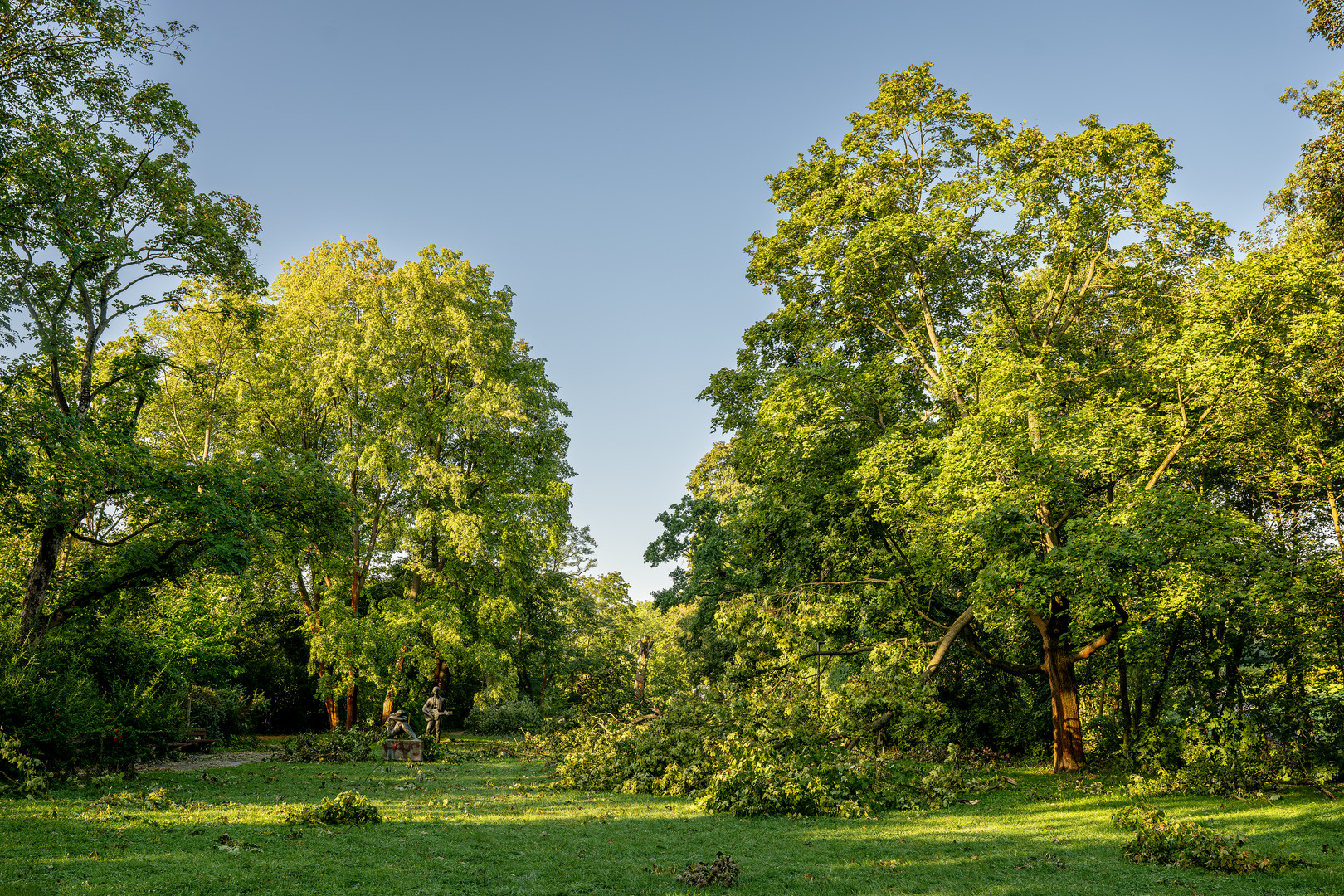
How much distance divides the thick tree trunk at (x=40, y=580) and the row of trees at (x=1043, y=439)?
40.5ft

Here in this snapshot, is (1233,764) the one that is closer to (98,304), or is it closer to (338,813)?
(338,813)

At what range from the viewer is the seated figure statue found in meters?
17.3

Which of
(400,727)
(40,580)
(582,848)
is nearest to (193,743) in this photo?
(400,727)

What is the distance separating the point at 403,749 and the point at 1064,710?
14204 millimetres

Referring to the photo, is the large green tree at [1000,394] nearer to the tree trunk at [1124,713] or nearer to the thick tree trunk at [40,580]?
the tree trunk at [1124,713]

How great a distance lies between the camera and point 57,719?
10.5 metres

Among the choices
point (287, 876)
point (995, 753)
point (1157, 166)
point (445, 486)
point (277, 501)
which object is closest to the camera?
point (287, 876)

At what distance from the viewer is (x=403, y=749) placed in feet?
56.6

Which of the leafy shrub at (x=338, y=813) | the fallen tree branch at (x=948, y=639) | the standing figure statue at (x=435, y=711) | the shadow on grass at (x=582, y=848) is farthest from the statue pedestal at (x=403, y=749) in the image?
the fallen tree branch at (x=948, y=639)

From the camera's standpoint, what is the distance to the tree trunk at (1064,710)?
1468 centimetres

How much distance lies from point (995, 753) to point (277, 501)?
17614 millimetres

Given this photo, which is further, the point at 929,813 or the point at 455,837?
the point at 929,813

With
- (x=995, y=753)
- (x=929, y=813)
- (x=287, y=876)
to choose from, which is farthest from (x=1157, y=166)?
(x=287, y=876)

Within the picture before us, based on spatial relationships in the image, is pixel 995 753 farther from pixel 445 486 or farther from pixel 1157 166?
pixel 445 486
